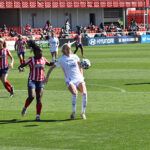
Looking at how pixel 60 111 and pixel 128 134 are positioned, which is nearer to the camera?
pixel 128 134

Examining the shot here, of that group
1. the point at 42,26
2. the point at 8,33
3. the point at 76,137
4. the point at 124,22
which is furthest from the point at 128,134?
the point at 124,22

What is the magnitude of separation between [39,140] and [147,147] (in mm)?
2259

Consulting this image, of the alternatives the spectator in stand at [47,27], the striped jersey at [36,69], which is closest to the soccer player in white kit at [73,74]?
the striped jersey at [36,69]

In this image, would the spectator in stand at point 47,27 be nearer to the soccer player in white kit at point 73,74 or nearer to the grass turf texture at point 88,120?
the grass turf texture at point 88,120

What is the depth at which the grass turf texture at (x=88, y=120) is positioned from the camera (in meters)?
11.6

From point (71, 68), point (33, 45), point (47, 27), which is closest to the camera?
point (33, 45)

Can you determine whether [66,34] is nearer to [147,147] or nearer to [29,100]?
[29,100]

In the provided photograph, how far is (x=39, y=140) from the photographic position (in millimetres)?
→ 12055

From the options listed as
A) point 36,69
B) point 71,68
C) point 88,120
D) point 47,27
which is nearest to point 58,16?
point 47,27

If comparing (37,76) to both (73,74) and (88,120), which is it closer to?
(73,74)

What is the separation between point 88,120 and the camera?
14.3 m

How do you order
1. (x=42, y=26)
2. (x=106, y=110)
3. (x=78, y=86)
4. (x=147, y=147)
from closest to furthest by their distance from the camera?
1. (x=147, y=147)
2. (x=78, y=86)
3. (x=106, y=110)
4. (x=42, y=26)

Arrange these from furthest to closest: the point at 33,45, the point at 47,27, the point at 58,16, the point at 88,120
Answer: the point at 58,16 → the point at 47,27 → the point at 33,45 → the point at 88,120

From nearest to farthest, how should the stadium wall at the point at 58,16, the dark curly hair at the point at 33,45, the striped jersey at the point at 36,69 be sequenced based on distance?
1. the dark curly hair at the point at 33,45
2. the striped jersey at the point at 36,69
3. the stadium wall at the point at 58,16
